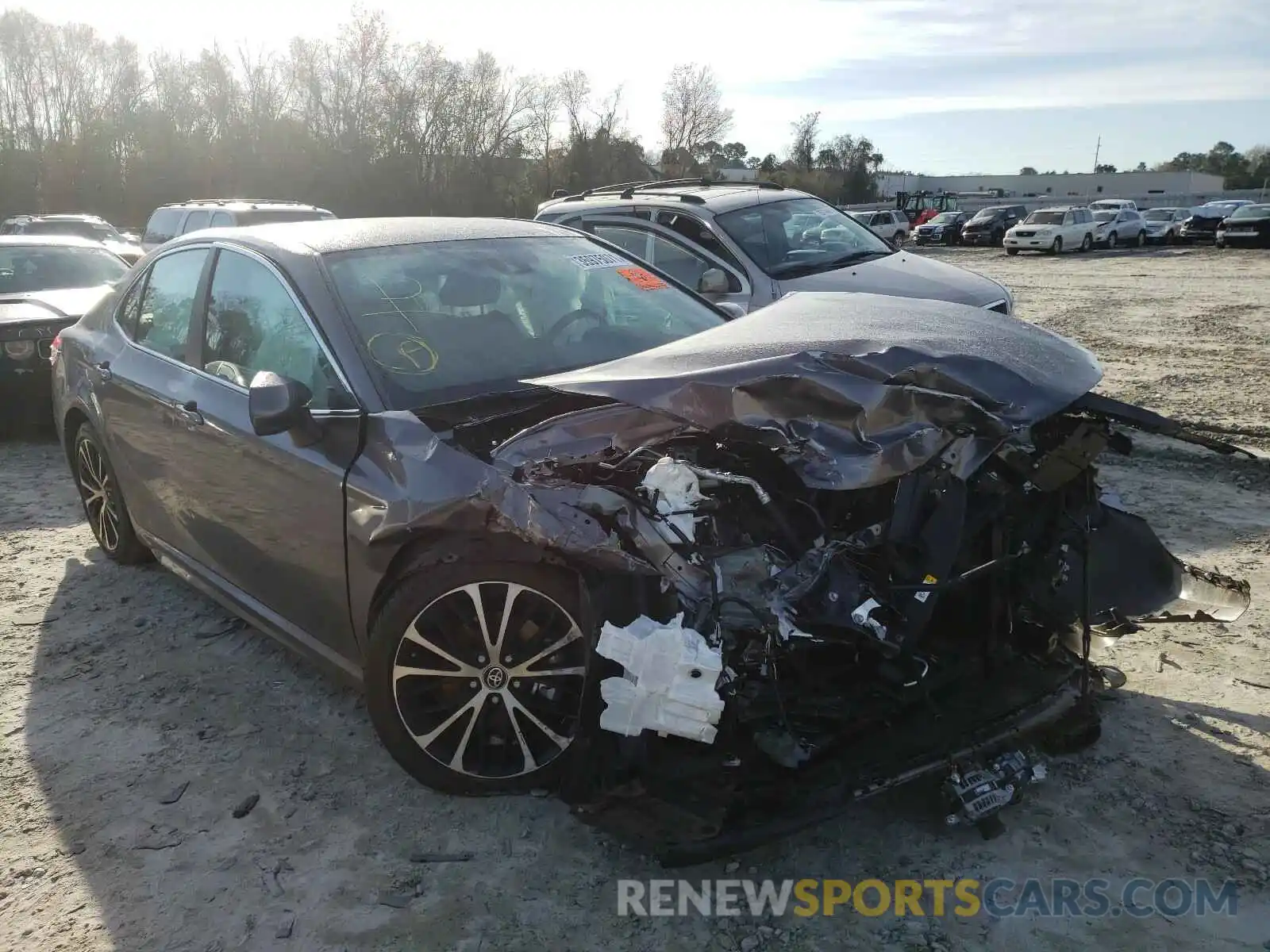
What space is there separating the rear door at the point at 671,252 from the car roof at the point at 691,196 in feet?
0.73

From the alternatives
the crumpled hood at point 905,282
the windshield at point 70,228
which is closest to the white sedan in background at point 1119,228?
the crumpled hood at point 905,282

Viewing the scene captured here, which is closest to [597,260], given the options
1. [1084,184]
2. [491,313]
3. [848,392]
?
[491,313]

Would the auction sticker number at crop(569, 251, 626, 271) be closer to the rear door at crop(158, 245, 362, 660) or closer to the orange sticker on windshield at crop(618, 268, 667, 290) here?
the orange sticker on windshield at crop(618, 268, 667, 290)

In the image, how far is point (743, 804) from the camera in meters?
2.54

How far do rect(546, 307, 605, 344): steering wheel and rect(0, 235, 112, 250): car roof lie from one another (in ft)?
24.6

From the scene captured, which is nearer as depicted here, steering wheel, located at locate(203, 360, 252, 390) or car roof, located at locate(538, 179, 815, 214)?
steering wheel, located at locate(203, 360, 252, 390)

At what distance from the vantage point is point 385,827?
9.80ft

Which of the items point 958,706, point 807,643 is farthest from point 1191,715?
point 807,643

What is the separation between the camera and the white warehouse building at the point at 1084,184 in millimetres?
84125

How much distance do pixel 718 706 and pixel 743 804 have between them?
0.87 ft

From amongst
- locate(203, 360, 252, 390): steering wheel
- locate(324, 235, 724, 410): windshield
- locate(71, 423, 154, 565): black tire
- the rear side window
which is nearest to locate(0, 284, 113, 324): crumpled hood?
locate(71, 423, 154, 565): black tire

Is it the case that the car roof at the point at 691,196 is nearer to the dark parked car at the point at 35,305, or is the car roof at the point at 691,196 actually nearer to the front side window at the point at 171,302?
the dark parked car at the point at 35,305

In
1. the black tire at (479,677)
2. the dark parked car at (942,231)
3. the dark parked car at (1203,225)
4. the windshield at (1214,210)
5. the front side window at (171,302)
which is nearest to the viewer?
the black tire at (479,677)

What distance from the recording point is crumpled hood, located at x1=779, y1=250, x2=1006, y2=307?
23.3 ft
